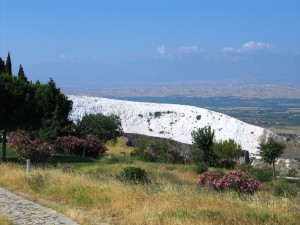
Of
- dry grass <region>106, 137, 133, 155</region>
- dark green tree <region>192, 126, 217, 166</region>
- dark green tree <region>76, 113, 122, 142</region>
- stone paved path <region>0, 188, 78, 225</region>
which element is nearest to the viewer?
stone paved path <region>0, 188, 78, 225</region>

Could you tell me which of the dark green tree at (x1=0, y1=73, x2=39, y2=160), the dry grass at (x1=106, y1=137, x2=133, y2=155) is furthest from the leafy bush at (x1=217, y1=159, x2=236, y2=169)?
the dark green tree at (x1=0, y1=73, x2=39, y2=160)

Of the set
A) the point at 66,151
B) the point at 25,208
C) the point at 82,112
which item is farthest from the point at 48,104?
the point at 25,208

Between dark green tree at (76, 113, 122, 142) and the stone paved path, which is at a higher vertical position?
dark green tree at (76, 113, 122, 142)

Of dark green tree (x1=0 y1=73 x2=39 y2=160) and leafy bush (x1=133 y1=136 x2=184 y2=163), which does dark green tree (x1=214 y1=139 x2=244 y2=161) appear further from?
dark green tree (x1=0 y1=73 x2=39 y2=160)

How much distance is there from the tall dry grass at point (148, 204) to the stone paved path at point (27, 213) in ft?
0.88

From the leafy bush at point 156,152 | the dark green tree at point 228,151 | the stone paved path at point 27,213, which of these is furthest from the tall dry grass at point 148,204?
the dark green tree at point 228,151

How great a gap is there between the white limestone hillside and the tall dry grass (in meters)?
28.9

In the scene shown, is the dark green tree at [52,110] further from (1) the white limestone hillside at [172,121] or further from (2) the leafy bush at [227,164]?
(2) the leafy bush at [227,164]

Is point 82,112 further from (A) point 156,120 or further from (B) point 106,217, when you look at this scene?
(B) point 106,217

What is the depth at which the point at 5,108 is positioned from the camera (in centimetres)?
2639

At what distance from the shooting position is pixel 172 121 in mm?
48594

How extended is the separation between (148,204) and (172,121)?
126 feet

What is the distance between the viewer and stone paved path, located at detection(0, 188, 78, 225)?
9.54m

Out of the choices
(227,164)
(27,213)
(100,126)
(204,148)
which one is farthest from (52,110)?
(27,213)
